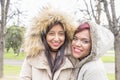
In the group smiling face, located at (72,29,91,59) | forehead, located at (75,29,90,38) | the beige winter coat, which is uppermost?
forehead, located at (75,29,90,38)

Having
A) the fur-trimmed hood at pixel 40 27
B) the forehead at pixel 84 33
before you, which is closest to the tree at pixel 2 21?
the fur-trimmed hood at pixel 40 27

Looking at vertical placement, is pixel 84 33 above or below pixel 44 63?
above

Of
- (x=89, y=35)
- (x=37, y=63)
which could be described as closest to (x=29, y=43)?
(x=37, y=63)

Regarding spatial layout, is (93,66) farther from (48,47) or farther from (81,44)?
(48,47)

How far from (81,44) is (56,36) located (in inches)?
13.7

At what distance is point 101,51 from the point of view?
3014 millimetres

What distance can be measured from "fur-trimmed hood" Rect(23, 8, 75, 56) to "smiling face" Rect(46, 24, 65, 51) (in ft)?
0.18

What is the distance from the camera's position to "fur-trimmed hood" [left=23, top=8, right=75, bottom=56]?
3.36 meters

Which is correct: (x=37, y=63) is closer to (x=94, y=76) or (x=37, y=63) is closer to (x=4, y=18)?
(x=94, y=76)

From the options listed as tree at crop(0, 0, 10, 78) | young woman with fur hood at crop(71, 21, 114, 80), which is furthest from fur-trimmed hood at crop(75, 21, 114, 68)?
tree at crop(0, 0, 10, 78)

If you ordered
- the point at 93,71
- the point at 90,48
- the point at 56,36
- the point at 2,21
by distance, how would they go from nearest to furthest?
1. the point at 93,71
2. the point at 90,48
3. the point at 56,36
4. the point at 2,21

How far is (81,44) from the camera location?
3.08 meters

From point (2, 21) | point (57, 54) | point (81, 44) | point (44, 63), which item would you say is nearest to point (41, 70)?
point (44, 63)

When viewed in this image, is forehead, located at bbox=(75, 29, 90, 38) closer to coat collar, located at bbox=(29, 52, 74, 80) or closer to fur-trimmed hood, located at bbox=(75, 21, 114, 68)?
A: fur-trimmed hood, located at bbox=(75, 21, 114, 68)
